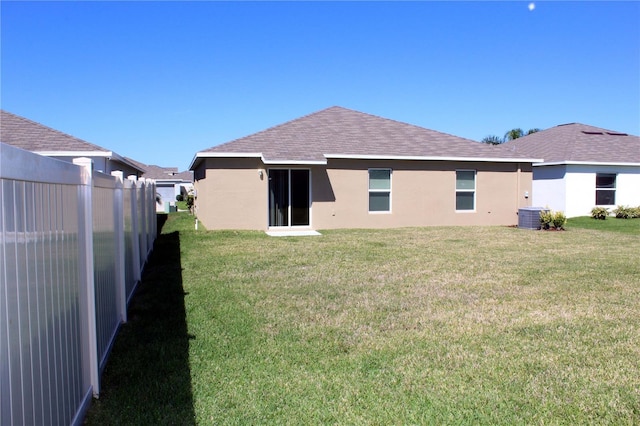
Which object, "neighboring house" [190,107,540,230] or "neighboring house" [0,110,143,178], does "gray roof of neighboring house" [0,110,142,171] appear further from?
"neighboring house" [190,107,540,230]

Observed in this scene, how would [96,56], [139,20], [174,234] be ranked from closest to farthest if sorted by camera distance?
[139,20]
[174,234]
[96,56]

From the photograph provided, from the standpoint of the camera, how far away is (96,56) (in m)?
18.9

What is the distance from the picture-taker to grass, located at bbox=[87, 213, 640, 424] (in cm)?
381

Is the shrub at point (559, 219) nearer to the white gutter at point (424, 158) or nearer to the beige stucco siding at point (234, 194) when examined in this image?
the white gutter at point (424, 158)

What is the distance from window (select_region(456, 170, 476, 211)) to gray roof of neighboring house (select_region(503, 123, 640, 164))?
4.42 metres

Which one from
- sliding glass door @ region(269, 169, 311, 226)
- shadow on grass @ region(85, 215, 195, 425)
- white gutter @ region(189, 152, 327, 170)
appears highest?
white gutter @ region(189, 152, 327, 170)

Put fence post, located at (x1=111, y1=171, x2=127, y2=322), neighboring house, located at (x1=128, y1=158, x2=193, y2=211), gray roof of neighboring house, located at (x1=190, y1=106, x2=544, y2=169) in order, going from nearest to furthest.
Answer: fence post, located at (x1=111, y1=171, x2=127, y2=322) < gray roof of neighboring house, located at (x1=190, y1=106, x2=544, y2=169) < neighboring house, located at (x1=128, y1=158, x2=193, y2=211)

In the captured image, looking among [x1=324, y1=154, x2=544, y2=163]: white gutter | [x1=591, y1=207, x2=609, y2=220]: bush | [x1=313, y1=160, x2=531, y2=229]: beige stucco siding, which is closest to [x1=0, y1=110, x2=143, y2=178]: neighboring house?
[x1=313, y1=160, x2=531, y2=229]: beige stucco siding

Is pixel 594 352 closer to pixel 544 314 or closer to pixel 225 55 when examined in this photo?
pixel 544 314

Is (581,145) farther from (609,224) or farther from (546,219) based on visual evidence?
(546,219)

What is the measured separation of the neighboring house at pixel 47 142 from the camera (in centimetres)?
1526

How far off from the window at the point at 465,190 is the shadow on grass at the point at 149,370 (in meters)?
15.0

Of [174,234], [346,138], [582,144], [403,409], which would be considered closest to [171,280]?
[403,409]

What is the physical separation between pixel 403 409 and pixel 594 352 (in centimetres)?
250
